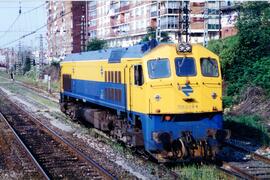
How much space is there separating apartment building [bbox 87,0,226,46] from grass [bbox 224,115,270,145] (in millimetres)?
37680

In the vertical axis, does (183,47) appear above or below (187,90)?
above

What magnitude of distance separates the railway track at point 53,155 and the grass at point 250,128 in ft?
21.1

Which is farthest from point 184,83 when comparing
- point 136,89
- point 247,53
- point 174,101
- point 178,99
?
point 247,53

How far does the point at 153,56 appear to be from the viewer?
46.6 feet

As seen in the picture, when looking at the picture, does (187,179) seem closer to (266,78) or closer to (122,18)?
(266,78)

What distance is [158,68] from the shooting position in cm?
1411

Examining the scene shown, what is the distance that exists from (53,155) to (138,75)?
13.9 feet

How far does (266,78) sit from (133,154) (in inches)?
485

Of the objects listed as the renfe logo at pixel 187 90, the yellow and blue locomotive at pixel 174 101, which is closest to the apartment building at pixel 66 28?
the yellow and blue locomotive at pixel 174 101

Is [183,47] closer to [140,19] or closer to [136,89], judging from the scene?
[136,89]

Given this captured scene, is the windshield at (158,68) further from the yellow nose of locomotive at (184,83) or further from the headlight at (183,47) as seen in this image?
the headlight at (183,47)

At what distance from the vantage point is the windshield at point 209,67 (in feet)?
47.2

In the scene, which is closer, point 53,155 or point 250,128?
point 53,155

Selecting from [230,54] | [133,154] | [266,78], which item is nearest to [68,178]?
[133,154]
